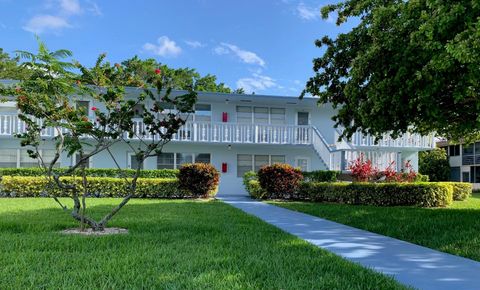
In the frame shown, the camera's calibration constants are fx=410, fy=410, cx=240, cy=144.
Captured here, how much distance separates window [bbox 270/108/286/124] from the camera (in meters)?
23.2

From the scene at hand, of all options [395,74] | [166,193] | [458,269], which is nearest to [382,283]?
[458,269]

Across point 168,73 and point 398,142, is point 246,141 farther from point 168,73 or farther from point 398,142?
point 168,73

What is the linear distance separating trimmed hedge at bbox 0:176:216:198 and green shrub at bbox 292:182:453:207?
5982 millimetres

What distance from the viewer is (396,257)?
20.0 ft

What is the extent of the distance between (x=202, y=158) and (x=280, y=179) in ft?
23.1

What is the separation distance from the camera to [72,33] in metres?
23.1

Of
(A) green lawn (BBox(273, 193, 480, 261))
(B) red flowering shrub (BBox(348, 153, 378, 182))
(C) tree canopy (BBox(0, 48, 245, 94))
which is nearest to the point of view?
(A) green lawn (BBox(273, 193, 480, 261))

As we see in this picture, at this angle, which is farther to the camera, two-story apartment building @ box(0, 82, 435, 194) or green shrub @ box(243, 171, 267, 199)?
two-story apartment building @ box(0, 82, 435, 194)

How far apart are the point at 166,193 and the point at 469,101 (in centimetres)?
1261

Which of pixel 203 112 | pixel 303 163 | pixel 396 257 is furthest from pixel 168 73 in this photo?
pixel 396 257

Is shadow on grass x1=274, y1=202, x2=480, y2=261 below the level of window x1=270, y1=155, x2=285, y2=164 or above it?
below

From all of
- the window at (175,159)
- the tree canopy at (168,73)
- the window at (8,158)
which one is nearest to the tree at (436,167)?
the tree canopy at (168,73)

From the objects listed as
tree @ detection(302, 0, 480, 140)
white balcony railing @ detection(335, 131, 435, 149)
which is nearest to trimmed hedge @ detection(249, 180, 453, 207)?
tree @ detection(302, 0, 480, 140)

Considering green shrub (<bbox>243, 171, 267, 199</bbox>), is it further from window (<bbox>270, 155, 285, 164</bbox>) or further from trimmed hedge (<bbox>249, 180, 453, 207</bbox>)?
window (<bbox>270, 155, 285, 164</bbox>)
